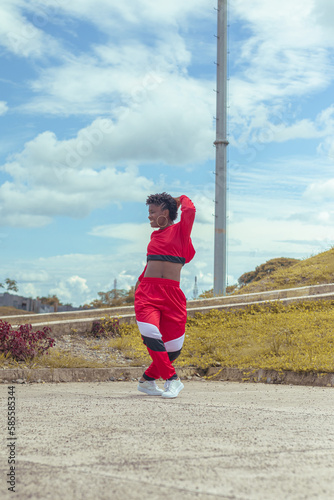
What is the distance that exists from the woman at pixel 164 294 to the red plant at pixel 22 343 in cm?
292

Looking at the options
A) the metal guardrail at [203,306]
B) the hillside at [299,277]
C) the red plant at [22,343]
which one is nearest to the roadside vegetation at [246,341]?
the red plant at [22,343]

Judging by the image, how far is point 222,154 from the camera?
18688 millimetres

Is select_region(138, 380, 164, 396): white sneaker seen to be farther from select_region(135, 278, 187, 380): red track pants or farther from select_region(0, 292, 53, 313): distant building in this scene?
select_region(0, 292, 53, 313): distant building

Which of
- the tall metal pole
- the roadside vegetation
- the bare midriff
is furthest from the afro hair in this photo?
the tall metal pole

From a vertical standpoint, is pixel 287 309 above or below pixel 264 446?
above

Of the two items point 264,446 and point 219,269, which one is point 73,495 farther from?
point 219,269

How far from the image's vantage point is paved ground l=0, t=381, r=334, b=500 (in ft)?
8.05

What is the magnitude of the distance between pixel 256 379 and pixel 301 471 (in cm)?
507

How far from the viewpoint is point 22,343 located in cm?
818

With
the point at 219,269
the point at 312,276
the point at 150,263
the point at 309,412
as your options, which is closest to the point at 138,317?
the point at 150,263

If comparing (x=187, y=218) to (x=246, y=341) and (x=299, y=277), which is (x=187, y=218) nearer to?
(x=246, y=341)

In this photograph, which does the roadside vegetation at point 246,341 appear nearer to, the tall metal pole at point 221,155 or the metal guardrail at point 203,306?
the metal guardrail at point 203,306

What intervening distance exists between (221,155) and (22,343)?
12.2 m

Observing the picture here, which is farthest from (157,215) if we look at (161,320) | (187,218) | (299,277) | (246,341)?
(299,277)
